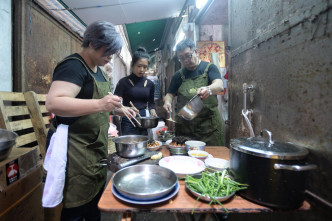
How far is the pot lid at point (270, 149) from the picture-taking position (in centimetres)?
104

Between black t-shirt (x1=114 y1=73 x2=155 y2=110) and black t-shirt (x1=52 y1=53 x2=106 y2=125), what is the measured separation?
6.06 ft

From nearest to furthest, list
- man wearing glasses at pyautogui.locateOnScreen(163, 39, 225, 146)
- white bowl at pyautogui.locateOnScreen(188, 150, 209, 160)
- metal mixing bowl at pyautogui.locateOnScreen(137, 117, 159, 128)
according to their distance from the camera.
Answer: white bowl at pyautogui.locateOnScreen(188, 150, 209, 160), metal mixing bowl at pyautogui.locateOnScreen(137, 117, 159, 128), man wearing glasses at pyautogui.locateOnScreen(163, 39, 225, 146)

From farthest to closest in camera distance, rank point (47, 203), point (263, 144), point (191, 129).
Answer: point (191, 129) < point (47, 203) < point (263, 144)

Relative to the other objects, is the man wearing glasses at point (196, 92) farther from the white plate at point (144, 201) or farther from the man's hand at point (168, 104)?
the white plate at point (144, 201)

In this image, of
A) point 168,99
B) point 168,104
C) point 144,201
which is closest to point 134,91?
point 168,99

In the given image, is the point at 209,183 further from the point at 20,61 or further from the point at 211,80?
the point at 20,61

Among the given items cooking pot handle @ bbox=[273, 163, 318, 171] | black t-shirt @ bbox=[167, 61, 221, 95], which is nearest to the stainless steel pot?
cooking pot handle @ bbox=[273, 163, 318, 171]

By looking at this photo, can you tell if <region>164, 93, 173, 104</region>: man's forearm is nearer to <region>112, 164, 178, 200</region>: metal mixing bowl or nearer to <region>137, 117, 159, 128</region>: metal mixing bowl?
<region>137, 117, 159, 128</region>: metal mixing bowl

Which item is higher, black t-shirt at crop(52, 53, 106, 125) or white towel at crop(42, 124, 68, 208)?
black t-shirt at crop(52, 53, 106, 125)

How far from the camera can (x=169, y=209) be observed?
3.56 feet

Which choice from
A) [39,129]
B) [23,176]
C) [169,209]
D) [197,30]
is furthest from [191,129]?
[197,30]

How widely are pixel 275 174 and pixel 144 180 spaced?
3.07ft

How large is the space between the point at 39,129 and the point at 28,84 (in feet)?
2.75

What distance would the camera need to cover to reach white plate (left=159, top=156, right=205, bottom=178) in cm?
153
